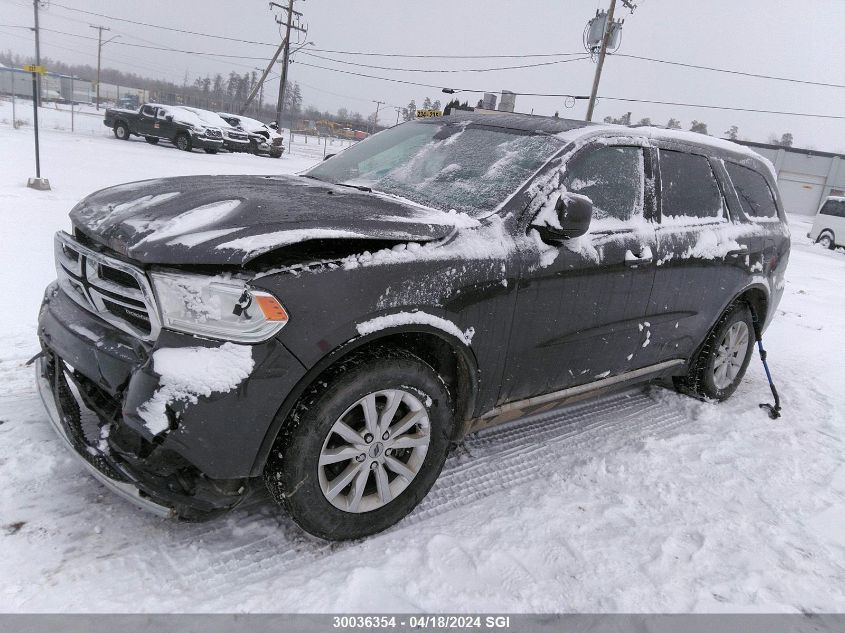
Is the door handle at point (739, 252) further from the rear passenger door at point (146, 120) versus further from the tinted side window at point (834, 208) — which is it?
the rear passenger door at point (146, 120)

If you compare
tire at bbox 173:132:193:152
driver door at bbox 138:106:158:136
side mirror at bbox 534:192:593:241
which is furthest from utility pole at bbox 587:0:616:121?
side mirror at bbox 534:192:593:241

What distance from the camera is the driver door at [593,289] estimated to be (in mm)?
2850

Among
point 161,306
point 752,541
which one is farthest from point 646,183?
point 161,306

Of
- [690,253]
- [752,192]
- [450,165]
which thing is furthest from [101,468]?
[752,192]

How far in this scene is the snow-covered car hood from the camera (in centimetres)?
206

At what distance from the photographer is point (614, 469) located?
10.9 feet

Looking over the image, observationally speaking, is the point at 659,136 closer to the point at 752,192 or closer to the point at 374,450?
the point at 752,192

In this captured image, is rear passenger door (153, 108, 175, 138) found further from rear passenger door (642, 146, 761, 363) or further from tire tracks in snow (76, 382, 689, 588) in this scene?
rear passenger door (642, 146, 761, 363)

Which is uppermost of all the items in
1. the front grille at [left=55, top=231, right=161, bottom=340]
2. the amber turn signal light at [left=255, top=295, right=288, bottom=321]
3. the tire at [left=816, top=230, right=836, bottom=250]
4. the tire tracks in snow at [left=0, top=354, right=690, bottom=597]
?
the amber turn signal light at [left=255, top=295, right=288, bottom=321]

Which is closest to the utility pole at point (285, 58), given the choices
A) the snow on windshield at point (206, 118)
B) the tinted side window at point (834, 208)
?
the snow on windshield at point (206, 118)

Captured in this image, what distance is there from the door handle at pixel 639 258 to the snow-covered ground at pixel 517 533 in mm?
1125

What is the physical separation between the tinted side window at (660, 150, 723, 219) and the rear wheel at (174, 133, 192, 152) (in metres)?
20.7

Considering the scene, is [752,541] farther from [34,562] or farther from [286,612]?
[34,562]

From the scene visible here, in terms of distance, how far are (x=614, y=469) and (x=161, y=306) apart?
252 cm
